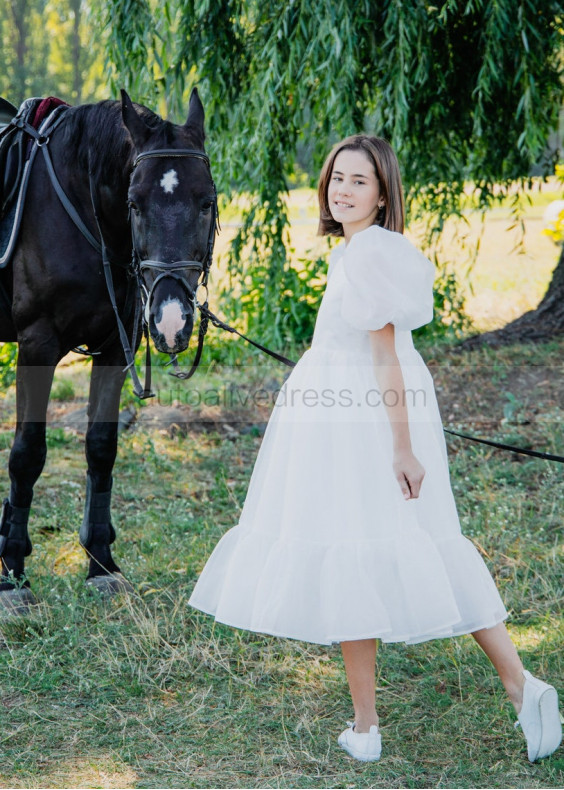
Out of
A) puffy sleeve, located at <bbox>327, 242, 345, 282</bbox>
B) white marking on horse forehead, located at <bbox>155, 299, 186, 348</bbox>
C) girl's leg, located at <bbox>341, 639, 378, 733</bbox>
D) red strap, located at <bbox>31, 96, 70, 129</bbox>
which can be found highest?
red strap, located at <bbox>31, 96, 70, 129</bbox>

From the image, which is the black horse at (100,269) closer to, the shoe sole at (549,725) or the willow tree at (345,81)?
the shoe sole at (549,725)

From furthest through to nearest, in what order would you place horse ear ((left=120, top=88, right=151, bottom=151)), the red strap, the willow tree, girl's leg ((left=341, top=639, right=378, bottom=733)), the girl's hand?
1. the willow tree
2. the red strap
3. horse ear ((left=120, top=88, right=151, bottom=151))
4. girl's leg ((left=341, top=639, right=378, bottom=733))
5. the girl's hand

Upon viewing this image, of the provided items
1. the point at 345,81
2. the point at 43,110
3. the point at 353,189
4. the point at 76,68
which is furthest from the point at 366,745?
the point at 76,68

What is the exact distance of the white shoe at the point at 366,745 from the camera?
7.52 feet

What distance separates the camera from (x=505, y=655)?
220 cm

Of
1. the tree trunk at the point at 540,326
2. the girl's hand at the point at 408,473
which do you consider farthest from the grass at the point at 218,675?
the tree trunk at the point at 540,326

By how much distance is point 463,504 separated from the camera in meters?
4.12

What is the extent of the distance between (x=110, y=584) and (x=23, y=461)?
2.03 ft

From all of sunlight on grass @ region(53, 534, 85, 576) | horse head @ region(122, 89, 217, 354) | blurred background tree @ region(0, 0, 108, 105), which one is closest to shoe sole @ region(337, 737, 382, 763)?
horse head @ region(122, 89, 217, 354)

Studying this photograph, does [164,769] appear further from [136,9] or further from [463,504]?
[136,9]

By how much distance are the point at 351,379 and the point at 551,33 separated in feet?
12.6

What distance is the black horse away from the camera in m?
2.68

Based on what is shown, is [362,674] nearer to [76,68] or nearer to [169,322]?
[169,322]

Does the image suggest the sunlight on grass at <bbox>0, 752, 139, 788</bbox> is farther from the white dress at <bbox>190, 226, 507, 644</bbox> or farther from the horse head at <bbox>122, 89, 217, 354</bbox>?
the horse head at <bbox>122, 89, 217, 354</bbox>
